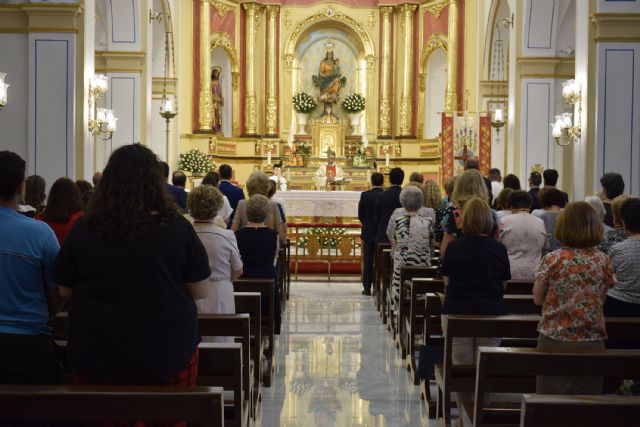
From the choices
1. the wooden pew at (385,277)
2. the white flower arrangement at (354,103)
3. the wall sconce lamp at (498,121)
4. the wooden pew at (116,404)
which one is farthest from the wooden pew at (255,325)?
the white flower arrangement at (354,103)

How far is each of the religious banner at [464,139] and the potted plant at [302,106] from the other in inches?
275

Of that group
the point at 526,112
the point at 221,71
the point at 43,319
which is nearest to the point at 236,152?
the point at 221,71

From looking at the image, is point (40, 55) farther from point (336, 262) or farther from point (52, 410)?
point (52, 410)

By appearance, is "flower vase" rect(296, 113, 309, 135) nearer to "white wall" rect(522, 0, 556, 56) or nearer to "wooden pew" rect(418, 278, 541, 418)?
"white wall" rect(522, 0, 556, 56)

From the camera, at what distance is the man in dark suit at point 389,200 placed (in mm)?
11000

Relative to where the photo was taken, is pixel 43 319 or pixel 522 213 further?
pixel 522 213

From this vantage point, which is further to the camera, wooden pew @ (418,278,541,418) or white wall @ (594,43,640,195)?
white wall @ (594,43,640,195)

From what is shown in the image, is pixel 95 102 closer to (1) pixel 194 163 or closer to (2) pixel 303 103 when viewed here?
(1) pixel 194 163

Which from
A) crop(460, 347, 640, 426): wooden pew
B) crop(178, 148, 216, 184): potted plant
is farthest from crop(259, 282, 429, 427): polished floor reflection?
crop(178, 148, 216, 184): potted plant

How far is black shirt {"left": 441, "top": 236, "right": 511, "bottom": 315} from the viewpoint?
5.55m

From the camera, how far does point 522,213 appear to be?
722cm

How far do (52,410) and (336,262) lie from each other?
11.7m

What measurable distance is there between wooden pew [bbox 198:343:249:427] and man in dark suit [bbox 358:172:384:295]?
269 inches

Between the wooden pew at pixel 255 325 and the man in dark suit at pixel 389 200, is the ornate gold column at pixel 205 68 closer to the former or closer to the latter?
the man in dark suit at pixel 389 200
